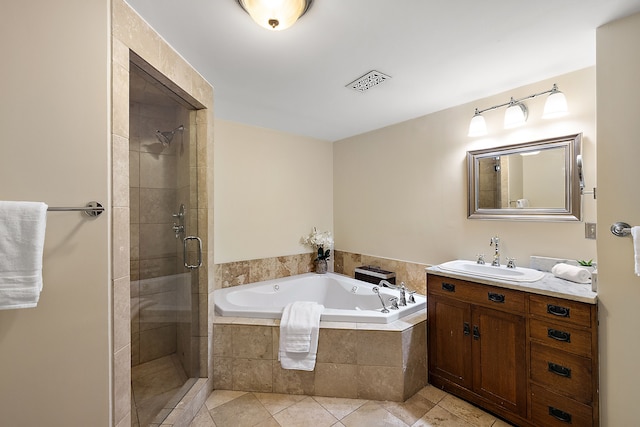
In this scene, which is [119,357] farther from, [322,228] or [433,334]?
[322,228]

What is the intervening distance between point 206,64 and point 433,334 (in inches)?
100

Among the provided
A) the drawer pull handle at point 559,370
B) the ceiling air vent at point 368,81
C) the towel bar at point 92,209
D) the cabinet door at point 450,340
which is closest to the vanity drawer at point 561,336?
the drawer pull handle at point 559,370

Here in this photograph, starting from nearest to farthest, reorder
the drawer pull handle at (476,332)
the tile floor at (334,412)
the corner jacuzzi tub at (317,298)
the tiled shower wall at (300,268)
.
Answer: the tile floor at (334,412)
the drawer pull handle at (476,332)
the corner jacuzzi tub at (317,298)
the tiled shower wall at (300,268)

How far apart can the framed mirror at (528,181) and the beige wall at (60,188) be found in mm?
2585

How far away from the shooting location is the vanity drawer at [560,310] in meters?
1.45

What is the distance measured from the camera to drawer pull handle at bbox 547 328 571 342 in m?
1.51

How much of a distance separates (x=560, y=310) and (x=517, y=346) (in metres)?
0.35

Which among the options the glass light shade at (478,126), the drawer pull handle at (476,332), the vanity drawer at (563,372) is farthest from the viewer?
the glass light shade at (478,126)

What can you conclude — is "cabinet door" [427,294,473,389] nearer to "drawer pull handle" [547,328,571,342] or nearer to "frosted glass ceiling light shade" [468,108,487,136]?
"drawer pull handle" [547,328,571,342]

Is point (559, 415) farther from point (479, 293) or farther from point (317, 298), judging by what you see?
point (317, 298)

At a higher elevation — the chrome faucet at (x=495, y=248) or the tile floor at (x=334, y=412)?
the chrome faucet at (x=495, y=248)

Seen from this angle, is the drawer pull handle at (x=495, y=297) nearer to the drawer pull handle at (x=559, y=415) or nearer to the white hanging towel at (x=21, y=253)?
the drawer pull handle at (x=559, y=415)

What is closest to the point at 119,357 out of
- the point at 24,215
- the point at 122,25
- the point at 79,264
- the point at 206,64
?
the point at 79,264

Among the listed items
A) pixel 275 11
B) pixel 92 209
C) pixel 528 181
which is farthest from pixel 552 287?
pixel 92 209
